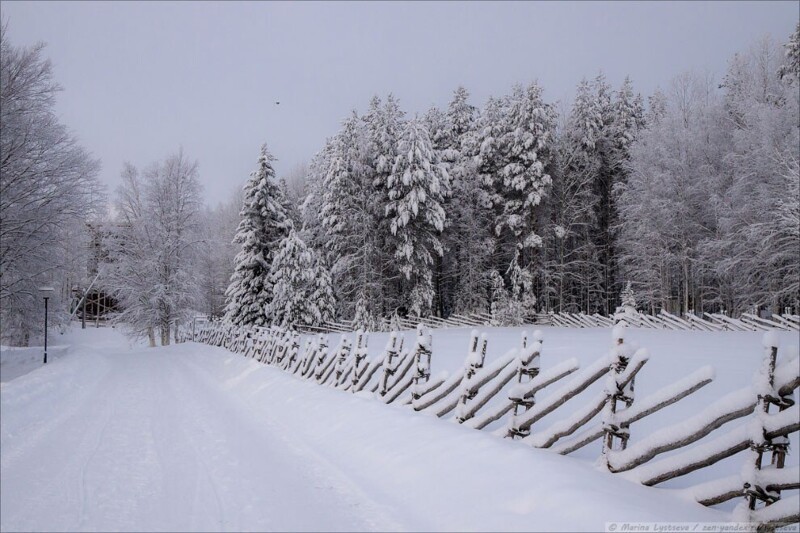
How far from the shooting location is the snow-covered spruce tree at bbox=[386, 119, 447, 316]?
30.1 meters

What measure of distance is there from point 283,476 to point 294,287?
25633 mm

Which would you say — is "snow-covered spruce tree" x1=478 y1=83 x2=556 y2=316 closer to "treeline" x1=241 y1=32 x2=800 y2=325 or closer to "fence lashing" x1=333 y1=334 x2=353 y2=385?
"treeline" x1=241 y1=32 x2=800 y2=325

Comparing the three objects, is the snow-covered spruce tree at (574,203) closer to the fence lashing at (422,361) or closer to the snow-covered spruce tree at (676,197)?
the snow-covered spruce tree at (676,197)

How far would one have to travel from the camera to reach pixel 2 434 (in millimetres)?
4410

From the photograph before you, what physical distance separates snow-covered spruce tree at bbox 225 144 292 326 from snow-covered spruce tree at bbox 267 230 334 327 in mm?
1660

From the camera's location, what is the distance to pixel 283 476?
506 centimetres

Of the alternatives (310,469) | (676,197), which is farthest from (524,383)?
(676,197)

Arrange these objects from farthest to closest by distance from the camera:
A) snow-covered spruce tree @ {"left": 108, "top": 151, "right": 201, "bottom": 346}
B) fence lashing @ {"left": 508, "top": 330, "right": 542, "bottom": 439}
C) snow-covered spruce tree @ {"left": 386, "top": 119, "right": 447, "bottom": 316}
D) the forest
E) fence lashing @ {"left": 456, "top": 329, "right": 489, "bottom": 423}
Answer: snow-covered spruce tree @ {"left": 108, "top": 151, "right": 201, "bottom": 346} → snow-covered spruce tree @ {"left": 386, "top": 119, "right": 447, "bottom": 316} → the forest → fence lashing @ {"left": 456, "top": 329, "right": 489, "bottom": 423} → fence lashing @ {"left": 508, "top": 330, "right": 542, "bottom": 439}

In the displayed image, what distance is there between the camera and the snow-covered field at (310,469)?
3742 millimetres

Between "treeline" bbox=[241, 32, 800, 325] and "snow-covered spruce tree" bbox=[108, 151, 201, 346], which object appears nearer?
"treeline" bbox=[241, 32, 800, 325]

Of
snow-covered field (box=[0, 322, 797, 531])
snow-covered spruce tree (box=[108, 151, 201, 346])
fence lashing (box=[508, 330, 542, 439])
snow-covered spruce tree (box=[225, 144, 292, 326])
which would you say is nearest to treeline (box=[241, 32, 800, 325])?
snow-covered spruce tree (box=[225, 144, 292, 326])

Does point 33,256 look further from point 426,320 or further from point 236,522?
point 426,320

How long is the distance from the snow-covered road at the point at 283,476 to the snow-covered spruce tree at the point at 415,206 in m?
23.0

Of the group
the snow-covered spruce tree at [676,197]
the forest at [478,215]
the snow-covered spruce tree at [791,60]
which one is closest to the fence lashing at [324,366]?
the forest at [478,215]
